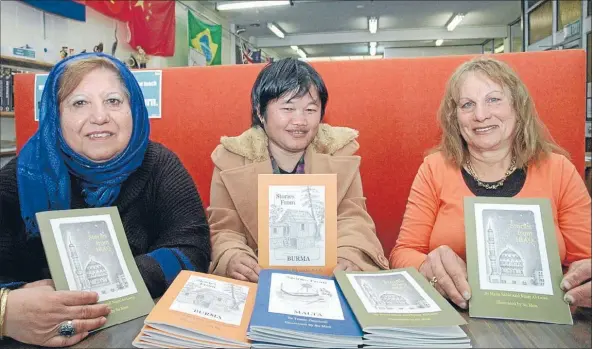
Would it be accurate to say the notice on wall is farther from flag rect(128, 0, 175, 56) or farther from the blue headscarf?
flag rect(128, 0, 175, 56)

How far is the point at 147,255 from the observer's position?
1.27 m

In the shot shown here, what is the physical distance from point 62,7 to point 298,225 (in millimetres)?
5208

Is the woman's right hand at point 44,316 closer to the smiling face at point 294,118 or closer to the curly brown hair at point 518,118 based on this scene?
the smiling face at point 294,118

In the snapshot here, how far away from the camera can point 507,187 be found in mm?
1522

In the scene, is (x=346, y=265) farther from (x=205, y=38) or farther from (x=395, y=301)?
(x=205, y=38)

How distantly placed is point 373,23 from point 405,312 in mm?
11865

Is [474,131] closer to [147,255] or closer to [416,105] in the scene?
[416,105]

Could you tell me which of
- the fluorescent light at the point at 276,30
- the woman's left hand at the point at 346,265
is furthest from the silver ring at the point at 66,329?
the fluorescent light at the point at 276,30

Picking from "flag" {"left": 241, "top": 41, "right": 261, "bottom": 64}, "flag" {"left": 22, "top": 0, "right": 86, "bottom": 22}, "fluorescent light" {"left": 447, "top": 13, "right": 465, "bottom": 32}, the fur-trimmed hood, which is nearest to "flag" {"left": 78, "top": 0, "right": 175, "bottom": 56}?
"flag" {"left": 22, "top": 0, "right": 86, "bottom": 22}

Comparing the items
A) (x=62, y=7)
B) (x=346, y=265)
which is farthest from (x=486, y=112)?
(x=62, y=7)

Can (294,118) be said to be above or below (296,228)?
above

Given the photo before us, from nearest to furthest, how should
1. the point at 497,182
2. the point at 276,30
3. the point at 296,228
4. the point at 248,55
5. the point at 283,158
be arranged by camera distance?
the point at 296,228, the point at 497,182, the point at 283,158, the point at 248,55, the point at 276,30

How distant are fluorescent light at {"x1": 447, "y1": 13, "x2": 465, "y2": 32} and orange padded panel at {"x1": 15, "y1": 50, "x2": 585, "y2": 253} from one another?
10.3 m

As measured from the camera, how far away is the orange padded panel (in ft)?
6.36
